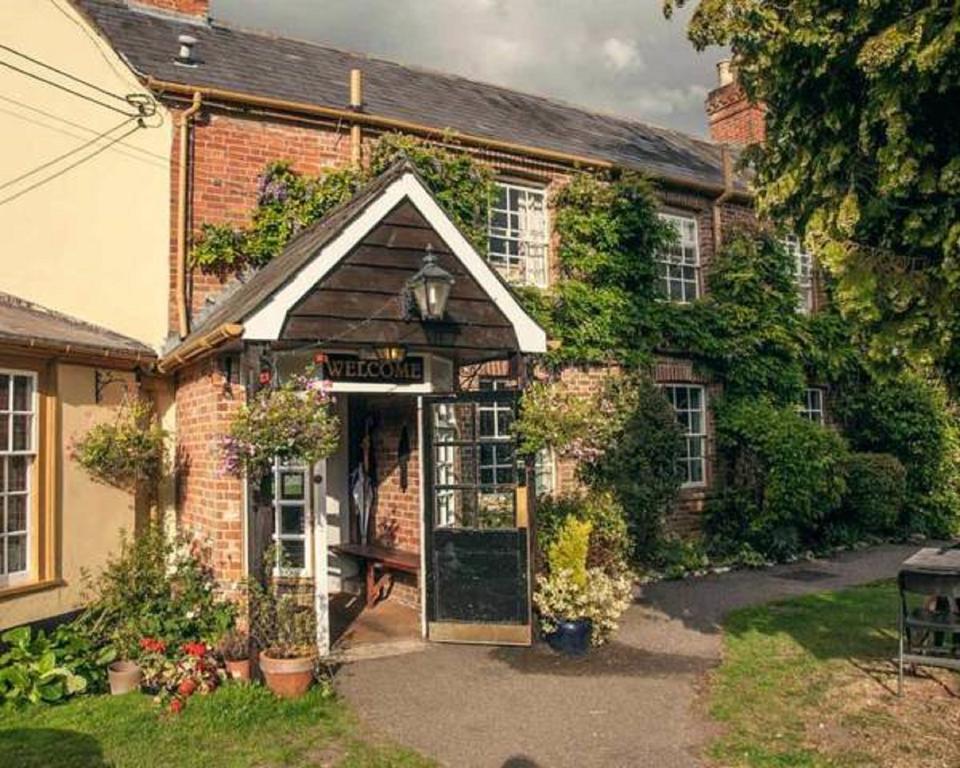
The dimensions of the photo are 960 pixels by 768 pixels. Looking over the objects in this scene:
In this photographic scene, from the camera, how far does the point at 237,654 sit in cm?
727

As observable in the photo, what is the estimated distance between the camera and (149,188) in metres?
10.3

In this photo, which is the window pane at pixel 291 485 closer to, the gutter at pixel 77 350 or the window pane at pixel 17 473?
the gutter at pixel 77 350

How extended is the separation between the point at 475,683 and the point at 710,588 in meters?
5.22

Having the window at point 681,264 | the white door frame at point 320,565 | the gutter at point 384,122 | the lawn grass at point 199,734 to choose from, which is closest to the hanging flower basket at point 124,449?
the white door frame at point 320,565

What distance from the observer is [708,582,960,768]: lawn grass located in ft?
18.1

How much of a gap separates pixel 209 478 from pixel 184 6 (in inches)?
336

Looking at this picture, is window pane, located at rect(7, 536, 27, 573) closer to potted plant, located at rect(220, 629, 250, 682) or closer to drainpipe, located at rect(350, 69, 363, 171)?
potted plant, located at rect(220, 629, 250, 682)

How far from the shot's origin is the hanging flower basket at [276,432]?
6.79m

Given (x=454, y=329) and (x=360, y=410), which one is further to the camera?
(x=360, y=410)

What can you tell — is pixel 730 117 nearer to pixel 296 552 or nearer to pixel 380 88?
pixel 380 88

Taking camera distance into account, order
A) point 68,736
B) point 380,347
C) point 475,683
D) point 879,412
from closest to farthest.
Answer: point 68,736
point 475,683
point 380,347
point 879,412

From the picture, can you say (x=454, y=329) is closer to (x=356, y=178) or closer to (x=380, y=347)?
(x=380, y=347)

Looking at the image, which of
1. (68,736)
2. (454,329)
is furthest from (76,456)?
(454,329)

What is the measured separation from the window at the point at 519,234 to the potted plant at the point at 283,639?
6.84m
